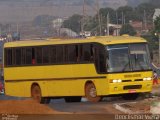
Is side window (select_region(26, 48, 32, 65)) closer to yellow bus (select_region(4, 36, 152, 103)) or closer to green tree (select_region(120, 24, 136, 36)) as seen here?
yellow bus (select_region(4, 36, 152, 103))

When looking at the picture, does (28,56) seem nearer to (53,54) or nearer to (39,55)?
(39,55)

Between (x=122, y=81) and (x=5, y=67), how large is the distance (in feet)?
22.6

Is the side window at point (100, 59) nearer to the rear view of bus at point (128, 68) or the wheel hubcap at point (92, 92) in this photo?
the rear view of bus at point (128, 68)

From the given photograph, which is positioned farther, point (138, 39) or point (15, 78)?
point (15, 78)

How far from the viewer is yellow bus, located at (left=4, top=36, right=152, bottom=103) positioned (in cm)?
3409

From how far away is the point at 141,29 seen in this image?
599 ft

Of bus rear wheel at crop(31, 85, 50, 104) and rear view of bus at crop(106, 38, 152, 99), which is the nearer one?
rear view of bus at crop(106, 38, 152, 99)

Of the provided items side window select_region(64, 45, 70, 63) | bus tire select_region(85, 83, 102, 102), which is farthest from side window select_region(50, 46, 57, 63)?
bus tire select_region(85, 83, 102, 102)

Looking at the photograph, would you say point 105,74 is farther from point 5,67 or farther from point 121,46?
point 5,67

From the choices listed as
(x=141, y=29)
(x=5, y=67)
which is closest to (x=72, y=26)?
(x=141, y=29)

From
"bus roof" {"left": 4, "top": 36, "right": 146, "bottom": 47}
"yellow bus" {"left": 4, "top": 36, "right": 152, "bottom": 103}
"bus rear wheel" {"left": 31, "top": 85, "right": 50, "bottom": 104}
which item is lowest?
"bus rear wheel" {"left": 31, "top": 85, "right": 50, "bottom": 104}

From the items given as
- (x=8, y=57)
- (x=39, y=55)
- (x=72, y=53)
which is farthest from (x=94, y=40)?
(x=8, y=57)

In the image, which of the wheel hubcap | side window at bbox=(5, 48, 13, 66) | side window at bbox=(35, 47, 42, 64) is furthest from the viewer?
side window at bbox=(5, 48, 13, 66)

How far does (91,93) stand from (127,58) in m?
2.30
